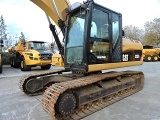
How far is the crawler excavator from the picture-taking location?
12.6 feet

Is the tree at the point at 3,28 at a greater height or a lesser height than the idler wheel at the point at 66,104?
greater

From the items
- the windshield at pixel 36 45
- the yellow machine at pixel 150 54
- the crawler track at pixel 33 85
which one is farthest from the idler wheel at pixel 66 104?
the yellow machine at pixel 150 54

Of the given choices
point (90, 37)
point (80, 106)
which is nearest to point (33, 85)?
point (80, 106)

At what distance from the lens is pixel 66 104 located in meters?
3.69

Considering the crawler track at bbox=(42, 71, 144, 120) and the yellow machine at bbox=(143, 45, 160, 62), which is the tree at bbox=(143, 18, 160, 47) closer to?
the yellow machine at bbox=(143, 45, 160, 62)

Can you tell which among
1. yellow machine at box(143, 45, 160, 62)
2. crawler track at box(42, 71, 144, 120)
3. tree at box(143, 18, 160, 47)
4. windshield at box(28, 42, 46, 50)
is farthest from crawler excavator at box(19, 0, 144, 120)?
tree at box(143, 18, 160, 47)

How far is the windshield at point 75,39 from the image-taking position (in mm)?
4726

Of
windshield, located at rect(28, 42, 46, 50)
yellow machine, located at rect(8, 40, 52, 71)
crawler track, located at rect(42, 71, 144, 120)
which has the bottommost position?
crawler track, located at rect(42, 71, 144, 120)

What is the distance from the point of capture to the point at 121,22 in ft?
18.7

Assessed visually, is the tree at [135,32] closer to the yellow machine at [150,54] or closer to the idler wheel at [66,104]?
the yellow machine at [150,54]

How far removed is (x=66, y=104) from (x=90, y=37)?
1.77 m

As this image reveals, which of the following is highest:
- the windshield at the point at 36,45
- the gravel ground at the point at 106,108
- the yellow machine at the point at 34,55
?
the windshield at the point at 36,45

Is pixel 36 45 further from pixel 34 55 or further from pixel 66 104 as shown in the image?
pixel 66 104

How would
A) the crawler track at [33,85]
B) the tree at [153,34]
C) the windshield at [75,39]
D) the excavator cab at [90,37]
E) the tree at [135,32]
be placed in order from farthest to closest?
the tree at [135,32] → the tree at [153,34] → the crawler track at [33,85] → the windshield at [75,39] → the excavator cab at [90,37]
